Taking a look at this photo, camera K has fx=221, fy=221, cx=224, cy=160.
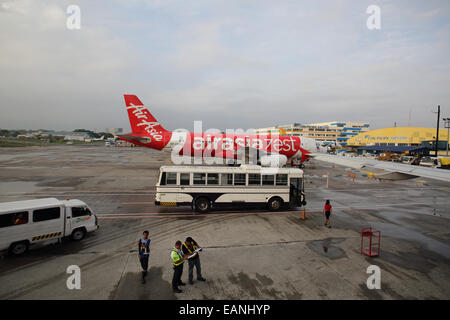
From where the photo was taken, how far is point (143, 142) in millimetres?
28250

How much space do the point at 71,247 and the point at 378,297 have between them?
41.0 ft

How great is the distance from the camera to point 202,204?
15.4 metres

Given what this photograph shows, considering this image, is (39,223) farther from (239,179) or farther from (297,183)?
(297,183)

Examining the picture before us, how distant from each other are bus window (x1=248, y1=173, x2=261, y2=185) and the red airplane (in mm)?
12804

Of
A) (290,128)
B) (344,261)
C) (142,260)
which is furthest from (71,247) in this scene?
(290,128)

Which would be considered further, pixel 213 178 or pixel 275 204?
pixel 275 204

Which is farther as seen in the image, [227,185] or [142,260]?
[227,185]

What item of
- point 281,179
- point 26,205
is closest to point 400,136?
point 281,179

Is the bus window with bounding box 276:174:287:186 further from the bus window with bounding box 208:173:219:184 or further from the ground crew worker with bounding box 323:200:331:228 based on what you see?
the bus window with bounding box 208:173:219:184

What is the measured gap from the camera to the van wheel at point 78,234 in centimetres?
1073

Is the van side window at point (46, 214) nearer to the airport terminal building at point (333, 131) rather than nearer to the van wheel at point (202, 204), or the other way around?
the van wheel at point (202, 204)

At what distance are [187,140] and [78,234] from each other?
1881 centimetres

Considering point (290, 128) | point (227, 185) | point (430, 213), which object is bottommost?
point (430, 213)

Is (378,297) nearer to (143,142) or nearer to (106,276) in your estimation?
(106,276)
